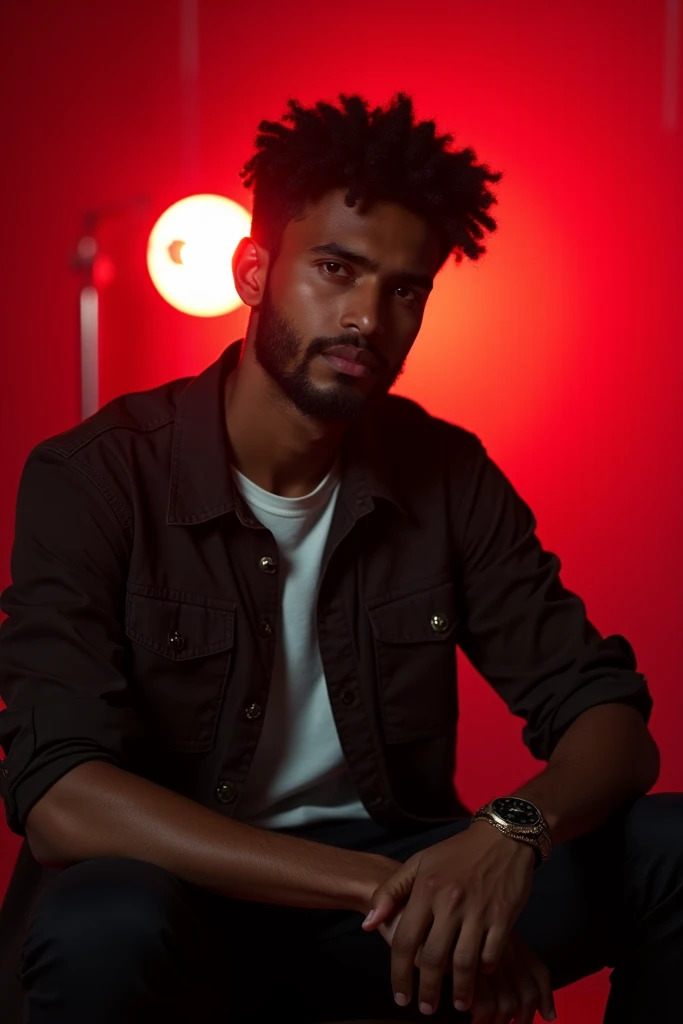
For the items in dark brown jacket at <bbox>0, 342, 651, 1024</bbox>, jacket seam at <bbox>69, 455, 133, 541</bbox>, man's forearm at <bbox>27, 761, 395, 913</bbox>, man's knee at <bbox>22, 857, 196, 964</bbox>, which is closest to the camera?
man's knee at <bbox>22, 857, 196, 964</bbox>

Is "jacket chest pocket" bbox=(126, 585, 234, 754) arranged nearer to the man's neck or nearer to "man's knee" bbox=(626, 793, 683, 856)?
the man's neck

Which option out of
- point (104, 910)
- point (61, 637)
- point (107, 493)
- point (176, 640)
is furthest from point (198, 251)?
point (104, 910)

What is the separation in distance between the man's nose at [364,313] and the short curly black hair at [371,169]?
0.13 m

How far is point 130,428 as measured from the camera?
5.67 feet

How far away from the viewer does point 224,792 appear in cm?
167

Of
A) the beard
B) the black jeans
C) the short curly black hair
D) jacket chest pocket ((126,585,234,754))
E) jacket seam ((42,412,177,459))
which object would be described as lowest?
the black jeans

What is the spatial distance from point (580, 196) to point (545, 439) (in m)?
0.56

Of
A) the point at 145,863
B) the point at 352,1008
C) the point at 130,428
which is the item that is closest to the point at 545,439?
the point at 130,428

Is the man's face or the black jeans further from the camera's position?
the man's face

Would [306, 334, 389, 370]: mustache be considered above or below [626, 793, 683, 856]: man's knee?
above

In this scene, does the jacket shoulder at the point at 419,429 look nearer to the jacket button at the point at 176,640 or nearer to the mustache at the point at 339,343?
the mustache at the point at 339,343

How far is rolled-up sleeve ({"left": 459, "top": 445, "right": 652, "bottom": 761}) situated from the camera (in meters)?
1.73

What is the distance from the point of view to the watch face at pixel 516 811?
146 cm

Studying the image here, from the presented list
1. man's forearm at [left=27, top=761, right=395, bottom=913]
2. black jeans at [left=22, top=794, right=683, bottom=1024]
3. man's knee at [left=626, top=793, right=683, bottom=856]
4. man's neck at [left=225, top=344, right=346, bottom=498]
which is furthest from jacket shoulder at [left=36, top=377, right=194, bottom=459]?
man's knee at [left=626, top=793, right=683, bottom=856]
